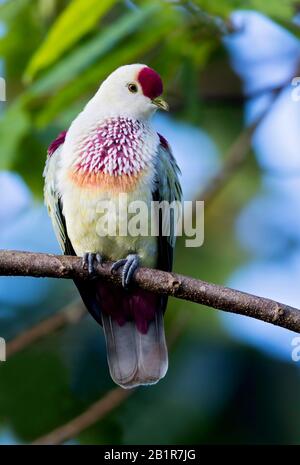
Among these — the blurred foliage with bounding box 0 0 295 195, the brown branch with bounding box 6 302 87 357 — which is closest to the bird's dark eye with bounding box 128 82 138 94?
the blurred foliage with bounding box 0 0 295 195

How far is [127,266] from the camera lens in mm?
3383

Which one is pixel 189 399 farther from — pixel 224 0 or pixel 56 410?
pixel 224 0

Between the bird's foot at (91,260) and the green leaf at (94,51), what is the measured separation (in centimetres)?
66

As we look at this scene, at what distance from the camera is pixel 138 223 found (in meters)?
3.59

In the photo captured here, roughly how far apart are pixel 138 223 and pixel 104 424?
4.08 feet

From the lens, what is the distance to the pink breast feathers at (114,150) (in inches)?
→ 141

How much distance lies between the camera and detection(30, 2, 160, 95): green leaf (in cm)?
348

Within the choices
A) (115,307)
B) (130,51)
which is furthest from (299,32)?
(115,307)

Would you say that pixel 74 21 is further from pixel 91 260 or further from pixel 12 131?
pixel 91 260

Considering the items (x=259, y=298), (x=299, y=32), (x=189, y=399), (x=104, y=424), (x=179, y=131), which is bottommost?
(x=259, y=298)

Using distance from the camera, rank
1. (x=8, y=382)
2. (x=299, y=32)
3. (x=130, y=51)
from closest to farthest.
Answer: (x=299, y=32), (x=130, y=51), (x=8, y=382)

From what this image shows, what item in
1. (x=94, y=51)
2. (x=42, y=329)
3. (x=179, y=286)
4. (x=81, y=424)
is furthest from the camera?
(x=42, y=329)

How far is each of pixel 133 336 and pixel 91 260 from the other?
0.64m

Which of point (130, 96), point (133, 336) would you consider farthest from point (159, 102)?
point (133, 336)
